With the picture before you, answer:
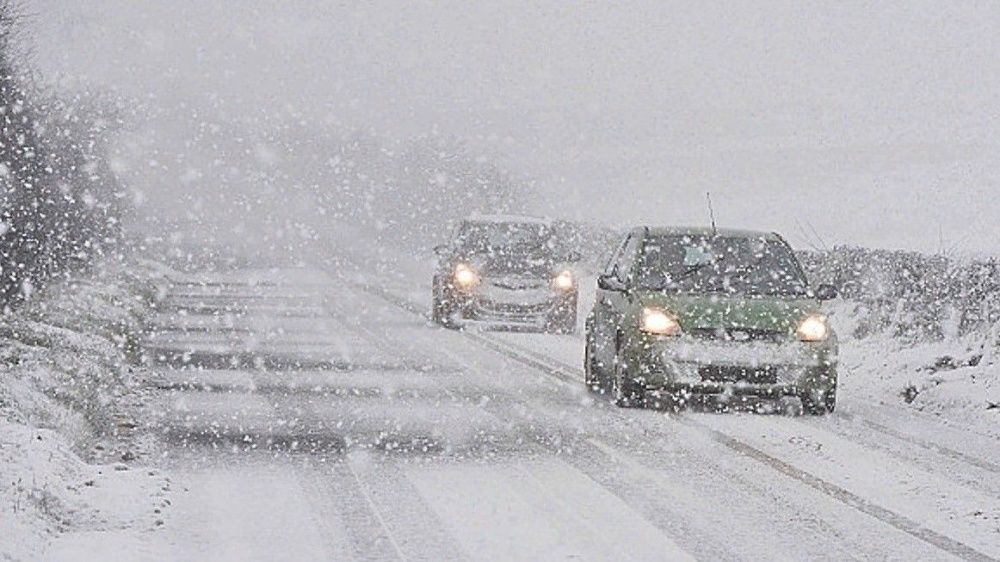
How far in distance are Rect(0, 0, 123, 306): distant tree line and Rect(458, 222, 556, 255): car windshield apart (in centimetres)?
641

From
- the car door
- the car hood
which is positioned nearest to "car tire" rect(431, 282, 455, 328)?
the car door

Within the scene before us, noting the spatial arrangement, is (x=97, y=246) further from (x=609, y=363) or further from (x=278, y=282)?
(x=609, y=363)

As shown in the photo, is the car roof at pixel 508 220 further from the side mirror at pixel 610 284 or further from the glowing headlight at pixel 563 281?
the side mirror at pixel 610 284

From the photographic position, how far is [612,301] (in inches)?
556

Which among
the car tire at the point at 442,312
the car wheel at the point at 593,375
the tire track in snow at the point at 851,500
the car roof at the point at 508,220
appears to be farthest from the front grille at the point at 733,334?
the car roof at the point at 508,220

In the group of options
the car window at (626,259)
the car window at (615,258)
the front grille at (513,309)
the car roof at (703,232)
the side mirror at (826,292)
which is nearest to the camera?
the side mirror at (826,292)

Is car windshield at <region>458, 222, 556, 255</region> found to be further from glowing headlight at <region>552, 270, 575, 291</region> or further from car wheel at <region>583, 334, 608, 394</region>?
car wheel at <region>583, 334, 608, 394</region>

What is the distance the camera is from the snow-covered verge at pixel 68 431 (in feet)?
24.0

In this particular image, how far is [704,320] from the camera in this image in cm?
1265

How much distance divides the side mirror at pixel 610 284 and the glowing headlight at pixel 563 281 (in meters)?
8.44

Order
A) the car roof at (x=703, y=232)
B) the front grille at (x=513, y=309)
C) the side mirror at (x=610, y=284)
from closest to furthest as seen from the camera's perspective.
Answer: the side mirror at (x=610, y=284) < the car roof at (x=703, y=232) < the front grille at (x=513, y=309)

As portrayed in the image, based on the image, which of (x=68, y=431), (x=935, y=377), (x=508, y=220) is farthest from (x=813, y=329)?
(x=508, y=220)

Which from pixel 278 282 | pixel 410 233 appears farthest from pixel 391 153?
pixel 278 282

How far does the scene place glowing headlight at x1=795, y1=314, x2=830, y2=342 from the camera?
12.8 meters
